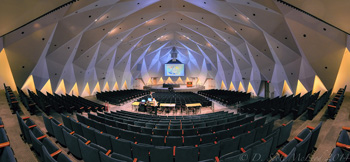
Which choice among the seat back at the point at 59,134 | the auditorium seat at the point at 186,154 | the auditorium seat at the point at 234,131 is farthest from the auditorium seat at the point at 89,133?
the auditorium seat at the point at 234,131

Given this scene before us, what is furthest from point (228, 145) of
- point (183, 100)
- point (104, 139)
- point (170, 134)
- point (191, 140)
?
point (183, 100)

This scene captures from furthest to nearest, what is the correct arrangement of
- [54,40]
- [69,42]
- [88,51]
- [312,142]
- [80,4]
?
1. [88,51]
2. [69,42]
3. [54,40]
4. [80,4]
5. [312,142]

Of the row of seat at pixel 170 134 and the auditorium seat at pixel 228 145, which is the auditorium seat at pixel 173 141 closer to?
the row of seat at pixel 170 134

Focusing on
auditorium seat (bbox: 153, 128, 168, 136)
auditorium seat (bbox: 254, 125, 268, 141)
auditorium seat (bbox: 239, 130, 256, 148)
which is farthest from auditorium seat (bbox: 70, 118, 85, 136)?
auditorium seat (bbox: 254, 125, 268, 141)

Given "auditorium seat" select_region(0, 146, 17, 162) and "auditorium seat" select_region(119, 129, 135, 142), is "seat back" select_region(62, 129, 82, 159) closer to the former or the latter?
"auditorium seat" select_region(0, 146, 17, 162)

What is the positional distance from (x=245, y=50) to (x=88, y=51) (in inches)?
822

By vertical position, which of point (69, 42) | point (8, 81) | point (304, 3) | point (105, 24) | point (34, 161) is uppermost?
point (105, 24)

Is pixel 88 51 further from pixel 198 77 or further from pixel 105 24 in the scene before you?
pixel 198 77

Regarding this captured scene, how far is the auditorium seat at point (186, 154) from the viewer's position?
329cm

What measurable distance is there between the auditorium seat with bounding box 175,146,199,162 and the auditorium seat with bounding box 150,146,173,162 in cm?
18

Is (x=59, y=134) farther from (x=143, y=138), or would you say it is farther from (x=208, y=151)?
(x=208, y=151)

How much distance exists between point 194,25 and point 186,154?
17.8 metres

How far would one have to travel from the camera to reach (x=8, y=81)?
13.5 meters

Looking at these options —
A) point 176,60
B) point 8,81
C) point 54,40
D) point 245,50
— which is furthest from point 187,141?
point 176,60
